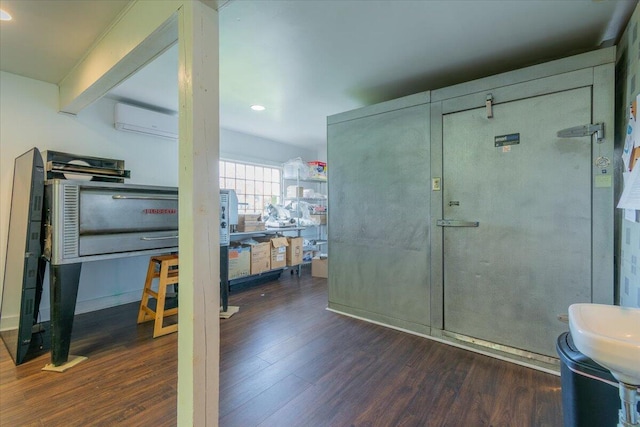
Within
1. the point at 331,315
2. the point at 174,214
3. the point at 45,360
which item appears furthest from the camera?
the point at 331,315

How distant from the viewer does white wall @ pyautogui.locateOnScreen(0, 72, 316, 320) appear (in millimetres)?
2521

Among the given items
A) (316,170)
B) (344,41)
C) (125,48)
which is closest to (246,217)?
(316,170)

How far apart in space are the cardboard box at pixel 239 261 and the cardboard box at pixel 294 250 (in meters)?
0.76

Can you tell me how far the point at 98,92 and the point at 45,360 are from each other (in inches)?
80.8

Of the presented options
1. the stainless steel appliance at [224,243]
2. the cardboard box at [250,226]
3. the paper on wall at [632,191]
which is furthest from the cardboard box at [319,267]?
the paper on wall at [632,191]

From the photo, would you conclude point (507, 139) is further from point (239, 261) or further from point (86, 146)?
point (86, 146)

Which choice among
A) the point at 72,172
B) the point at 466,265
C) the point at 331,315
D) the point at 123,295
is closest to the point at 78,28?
the point at 72,172

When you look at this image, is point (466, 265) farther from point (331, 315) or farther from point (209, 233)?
point (209, 233)

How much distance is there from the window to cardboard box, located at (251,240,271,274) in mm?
804

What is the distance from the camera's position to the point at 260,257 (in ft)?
13.2

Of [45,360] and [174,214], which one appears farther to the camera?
Answer: [174,214]

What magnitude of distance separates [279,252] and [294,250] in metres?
0.29

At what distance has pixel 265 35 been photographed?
192 cm

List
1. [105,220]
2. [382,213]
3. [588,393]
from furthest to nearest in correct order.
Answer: [382,213] → [105,220] → [588,393]
